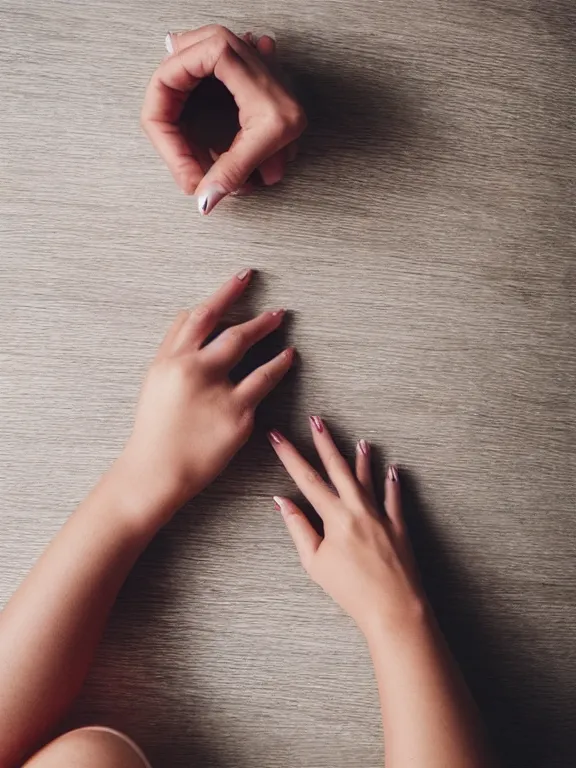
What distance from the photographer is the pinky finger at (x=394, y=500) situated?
0.71m

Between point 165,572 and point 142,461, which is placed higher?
point 142,461

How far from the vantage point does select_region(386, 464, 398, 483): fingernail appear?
0.72m

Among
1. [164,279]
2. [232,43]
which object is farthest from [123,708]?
[232,43]

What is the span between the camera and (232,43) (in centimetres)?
63

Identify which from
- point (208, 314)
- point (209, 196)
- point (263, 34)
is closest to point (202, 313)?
point (208, 314)

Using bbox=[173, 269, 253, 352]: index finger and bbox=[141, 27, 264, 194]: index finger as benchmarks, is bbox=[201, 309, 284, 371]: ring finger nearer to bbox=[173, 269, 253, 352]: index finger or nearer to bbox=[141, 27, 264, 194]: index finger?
bbox=[173, 269, 253, 352]: index finger

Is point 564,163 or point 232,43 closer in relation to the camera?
point 232,43

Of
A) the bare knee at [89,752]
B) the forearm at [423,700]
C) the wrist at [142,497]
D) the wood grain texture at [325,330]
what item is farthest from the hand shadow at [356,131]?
the bare knee at [89,752]

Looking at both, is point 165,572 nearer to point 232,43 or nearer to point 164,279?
point 164,279

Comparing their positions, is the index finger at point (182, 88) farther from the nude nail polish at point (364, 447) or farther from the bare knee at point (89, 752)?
the bare knee at point (89, 752)

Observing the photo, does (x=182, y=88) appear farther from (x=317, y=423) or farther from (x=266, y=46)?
(x=317, y=423)

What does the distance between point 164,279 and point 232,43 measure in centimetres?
24

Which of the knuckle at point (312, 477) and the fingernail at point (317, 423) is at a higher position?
the fingernail at point (317, 423)

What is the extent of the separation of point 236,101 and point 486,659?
65 cm
